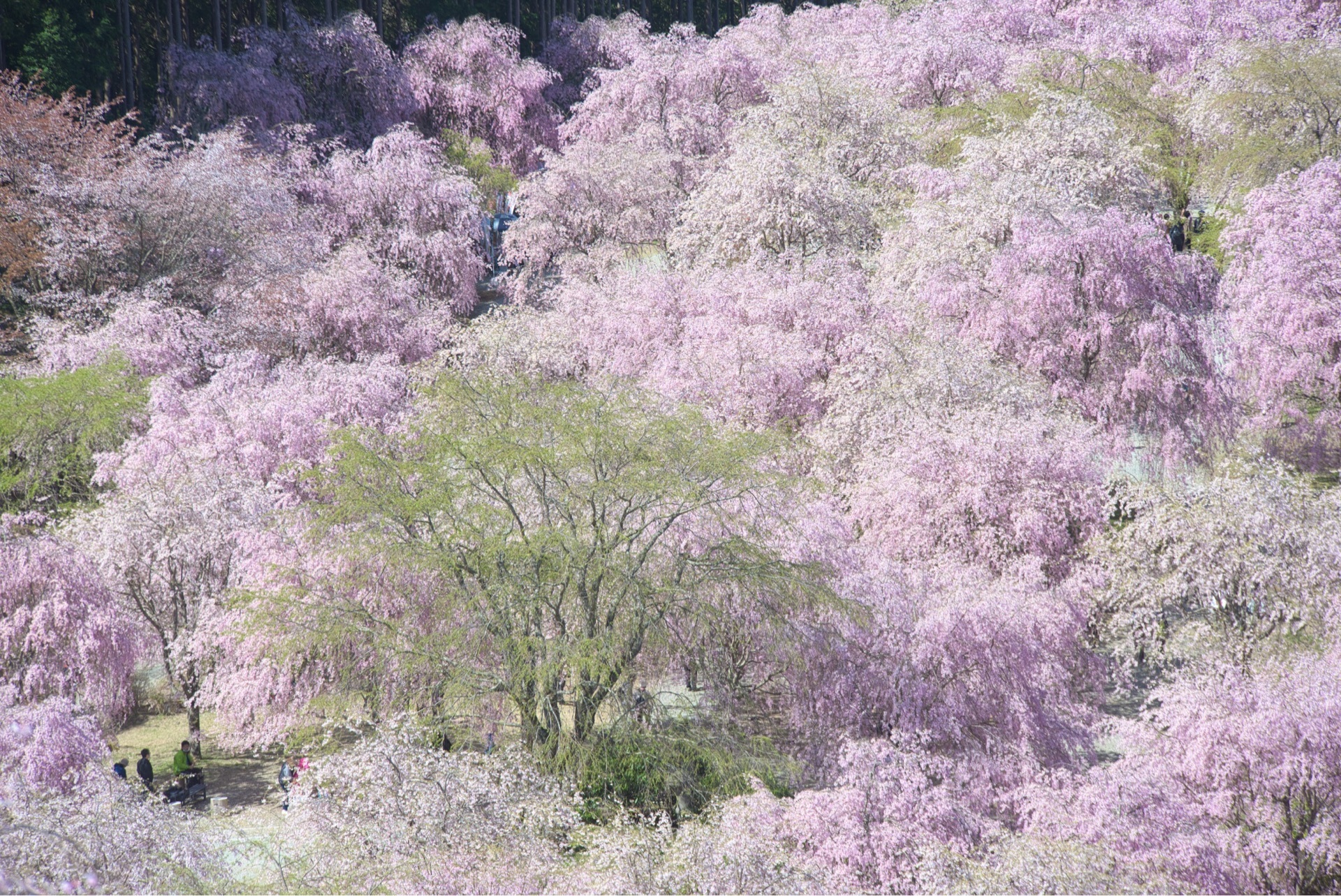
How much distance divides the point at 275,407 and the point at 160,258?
1053 centimetres

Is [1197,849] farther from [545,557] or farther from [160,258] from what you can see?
[160,258]

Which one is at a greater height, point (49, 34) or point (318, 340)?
point (49, 34)

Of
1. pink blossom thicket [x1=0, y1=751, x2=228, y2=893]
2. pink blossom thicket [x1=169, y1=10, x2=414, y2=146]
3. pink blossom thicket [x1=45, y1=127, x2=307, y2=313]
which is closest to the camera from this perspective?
pink blossom thicket [x1=0, y1=751, x2=228, y2=893]

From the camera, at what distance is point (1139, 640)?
53.0 feet

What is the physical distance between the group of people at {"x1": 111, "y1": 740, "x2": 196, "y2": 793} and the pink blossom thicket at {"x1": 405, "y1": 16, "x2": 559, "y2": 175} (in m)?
30.6

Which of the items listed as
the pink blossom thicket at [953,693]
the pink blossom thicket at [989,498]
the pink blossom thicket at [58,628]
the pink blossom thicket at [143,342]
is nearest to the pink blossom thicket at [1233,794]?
the pink blossom thicket at [953,693]

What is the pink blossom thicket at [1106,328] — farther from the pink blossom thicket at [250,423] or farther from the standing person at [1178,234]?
the pink blossom thicket at [250,423]

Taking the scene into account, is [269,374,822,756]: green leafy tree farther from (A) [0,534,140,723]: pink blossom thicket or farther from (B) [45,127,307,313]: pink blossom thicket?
(B) [45,127,307,313]: pink blossom thicket

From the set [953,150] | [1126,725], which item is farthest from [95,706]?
[953,150]

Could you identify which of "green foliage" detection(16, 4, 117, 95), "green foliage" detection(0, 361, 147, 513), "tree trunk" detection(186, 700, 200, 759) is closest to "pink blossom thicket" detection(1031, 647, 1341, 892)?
"tree trunk" detection(186, 700, 200, 759)

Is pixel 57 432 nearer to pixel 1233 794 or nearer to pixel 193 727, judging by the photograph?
pixel 193 727

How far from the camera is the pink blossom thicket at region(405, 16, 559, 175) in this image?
143 ft

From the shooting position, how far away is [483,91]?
147 feet

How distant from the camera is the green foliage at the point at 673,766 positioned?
14.3 meters
